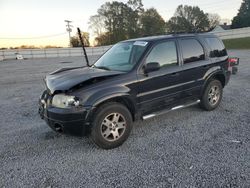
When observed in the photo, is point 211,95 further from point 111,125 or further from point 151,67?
point 111,125

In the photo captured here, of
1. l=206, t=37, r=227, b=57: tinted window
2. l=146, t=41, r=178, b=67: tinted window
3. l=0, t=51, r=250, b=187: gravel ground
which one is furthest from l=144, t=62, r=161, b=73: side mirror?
l=206, t=37, r=227, b=57: tinted window

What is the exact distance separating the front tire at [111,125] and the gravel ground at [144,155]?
0.16 meters

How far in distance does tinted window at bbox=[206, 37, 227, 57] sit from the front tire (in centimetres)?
280

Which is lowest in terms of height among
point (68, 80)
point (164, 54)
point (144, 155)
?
point (144, 155)

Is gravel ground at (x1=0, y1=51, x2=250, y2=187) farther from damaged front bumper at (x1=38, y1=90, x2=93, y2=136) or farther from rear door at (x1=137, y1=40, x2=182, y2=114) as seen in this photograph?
rear door at (x1=137, y1=40, x2=182, y2=114)

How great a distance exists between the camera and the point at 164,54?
4.52 metres

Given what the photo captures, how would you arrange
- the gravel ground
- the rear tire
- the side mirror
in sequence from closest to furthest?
the gravel ground → the side mirror → the rear tire

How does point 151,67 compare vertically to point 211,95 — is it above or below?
above

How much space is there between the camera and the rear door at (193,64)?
15.8 feet

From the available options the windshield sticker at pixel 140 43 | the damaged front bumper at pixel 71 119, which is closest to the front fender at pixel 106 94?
the damaged front bumper at pixel 71 119

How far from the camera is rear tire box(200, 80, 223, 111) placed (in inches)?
211

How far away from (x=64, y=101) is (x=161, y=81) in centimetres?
186

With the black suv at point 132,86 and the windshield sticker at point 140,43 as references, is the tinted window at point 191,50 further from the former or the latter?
the windshield sticker at point 140,43

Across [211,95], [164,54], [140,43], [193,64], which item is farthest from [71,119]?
[211,95]
